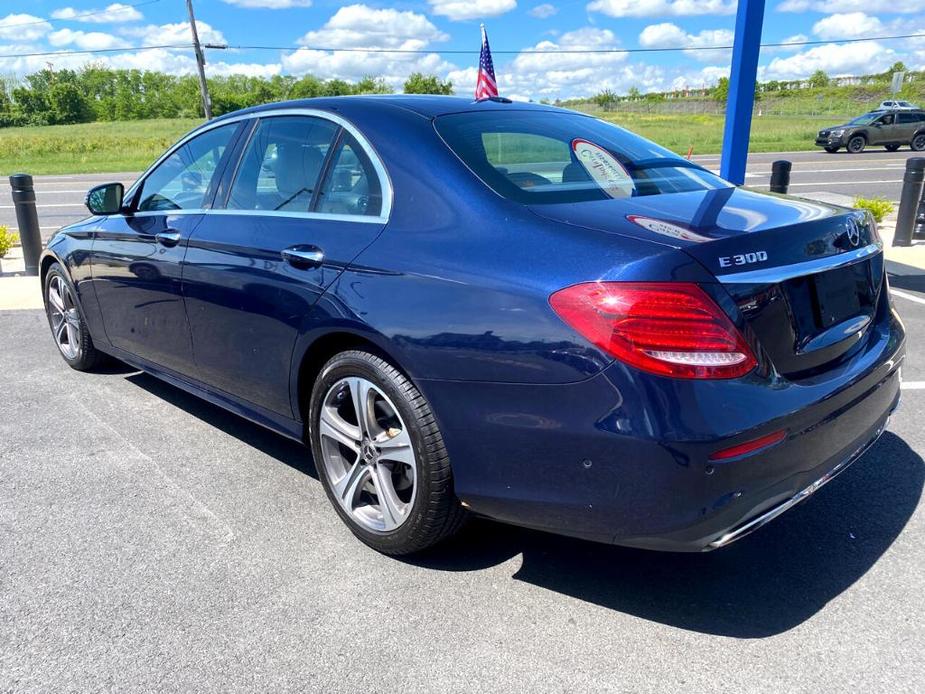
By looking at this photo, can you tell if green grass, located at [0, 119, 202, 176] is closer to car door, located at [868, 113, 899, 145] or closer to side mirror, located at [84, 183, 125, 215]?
side mirror, located at [84, 183, 125, 215]

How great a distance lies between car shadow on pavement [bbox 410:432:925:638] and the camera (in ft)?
8.23

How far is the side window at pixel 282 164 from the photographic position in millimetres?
3133

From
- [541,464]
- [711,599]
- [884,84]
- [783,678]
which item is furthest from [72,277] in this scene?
[884,84]

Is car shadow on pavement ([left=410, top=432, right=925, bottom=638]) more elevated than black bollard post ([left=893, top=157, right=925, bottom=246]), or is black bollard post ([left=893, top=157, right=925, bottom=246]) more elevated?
black bollard post ([left=893, top=157, right=925, bottom=246])

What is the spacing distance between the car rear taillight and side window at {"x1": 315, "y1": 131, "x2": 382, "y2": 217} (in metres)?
1.08

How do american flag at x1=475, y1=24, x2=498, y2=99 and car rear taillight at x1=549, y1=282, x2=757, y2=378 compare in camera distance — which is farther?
american flag at x1=475, y1=24, x2=498, y2=99

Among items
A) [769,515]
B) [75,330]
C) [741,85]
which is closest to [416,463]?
[769,515]

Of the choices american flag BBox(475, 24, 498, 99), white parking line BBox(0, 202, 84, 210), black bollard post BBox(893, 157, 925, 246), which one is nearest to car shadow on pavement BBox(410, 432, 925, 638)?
black bollard post BBox(893, 157, 925, 246)

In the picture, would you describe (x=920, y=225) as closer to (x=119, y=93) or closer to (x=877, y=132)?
(x=877, y=132)

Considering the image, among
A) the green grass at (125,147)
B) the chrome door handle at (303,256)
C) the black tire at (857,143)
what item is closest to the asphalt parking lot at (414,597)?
the chrome door handle at (303,256)

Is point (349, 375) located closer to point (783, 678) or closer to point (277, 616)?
point (277, 616)

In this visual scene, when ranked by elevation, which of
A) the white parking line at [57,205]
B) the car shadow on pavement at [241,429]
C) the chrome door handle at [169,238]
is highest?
the chrome door handle at [169,238]

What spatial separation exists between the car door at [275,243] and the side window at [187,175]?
257 mm

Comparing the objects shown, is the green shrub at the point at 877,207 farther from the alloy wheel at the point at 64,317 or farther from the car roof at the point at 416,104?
the alloy wheel at the point at 64,317
